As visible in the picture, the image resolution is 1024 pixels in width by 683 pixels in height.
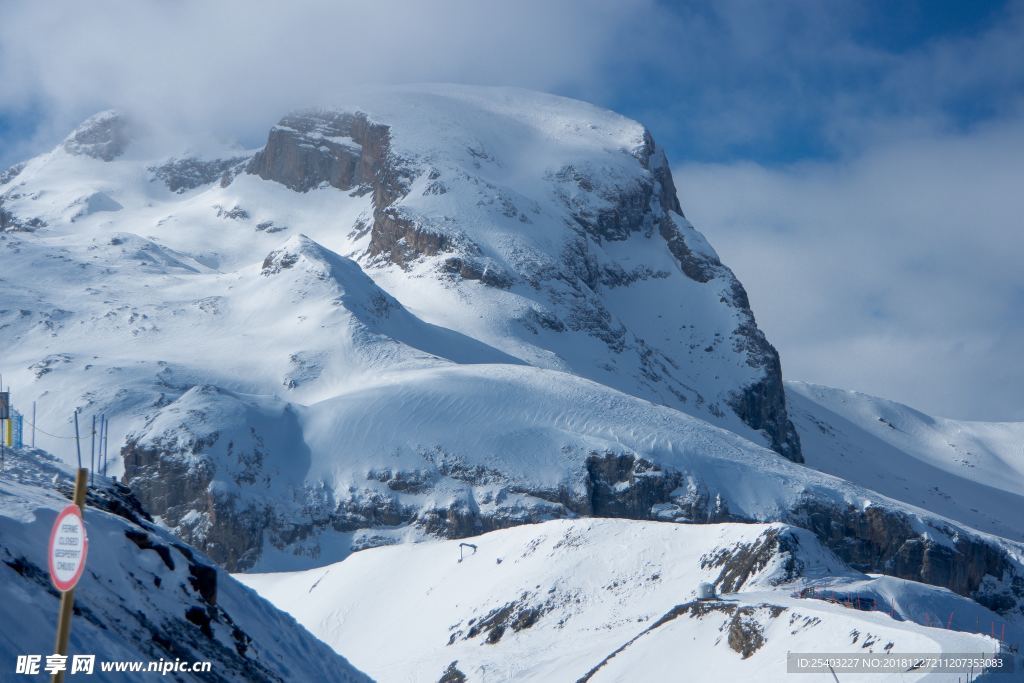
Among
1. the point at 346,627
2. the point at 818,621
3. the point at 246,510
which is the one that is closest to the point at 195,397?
the point at 246,510

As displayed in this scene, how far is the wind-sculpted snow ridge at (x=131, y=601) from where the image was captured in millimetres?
25766

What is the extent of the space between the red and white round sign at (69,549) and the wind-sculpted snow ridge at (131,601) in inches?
222

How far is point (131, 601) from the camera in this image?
2958cm

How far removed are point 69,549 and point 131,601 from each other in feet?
39.0

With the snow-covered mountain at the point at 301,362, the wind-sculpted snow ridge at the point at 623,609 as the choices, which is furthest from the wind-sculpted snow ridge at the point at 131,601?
the snow-covered mountain at the point at 301,362

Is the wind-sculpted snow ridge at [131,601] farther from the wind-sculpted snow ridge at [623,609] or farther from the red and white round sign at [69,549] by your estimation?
the wind-sculpted snow ridge at [623,609]

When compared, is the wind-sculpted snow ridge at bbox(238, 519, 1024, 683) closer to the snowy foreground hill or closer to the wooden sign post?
the snowy foreground hill

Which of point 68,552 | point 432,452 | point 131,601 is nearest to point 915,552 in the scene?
point 432,452

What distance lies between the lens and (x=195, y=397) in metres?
142

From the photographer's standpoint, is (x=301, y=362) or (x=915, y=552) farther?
(x=301, y=362)

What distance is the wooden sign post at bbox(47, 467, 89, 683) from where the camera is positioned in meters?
17.9

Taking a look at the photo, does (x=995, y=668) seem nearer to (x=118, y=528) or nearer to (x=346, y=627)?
(x=118, y=528)

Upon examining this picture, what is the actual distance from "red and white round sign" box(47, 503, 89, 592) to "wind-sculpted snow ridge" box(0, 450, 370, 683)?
563 centimetres

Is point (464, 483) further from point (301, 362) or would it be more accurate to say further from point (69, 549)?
point (69, 549)
